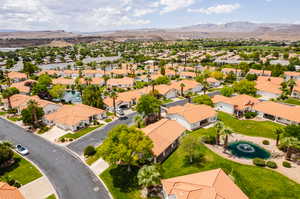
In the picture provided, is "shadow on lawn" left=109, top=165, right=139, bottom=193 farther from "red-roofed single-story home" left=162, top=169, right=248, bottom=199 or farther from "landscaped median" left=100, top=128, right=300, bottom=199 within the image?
"red-roofed single-story home" left=162, top=169, right=248, bottom=199

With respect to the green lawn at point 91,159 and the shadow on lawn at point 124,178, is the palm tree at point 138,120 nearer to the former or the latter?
the green lawn at point 91,159

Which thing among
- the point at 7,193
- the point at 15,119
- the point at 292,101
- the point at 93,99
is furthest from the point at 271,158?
the point at 15,119

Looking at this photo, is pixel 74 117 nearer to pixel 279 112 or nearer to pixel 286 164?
pixel 286 164

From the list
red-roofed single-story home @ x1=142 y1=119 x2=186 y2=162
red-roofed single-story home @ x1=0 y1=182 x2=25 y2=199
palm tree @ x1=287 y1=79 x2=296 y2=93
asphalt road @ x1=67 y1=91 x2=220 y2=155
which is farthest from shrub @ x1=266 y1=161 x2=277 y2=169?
palm tree @ x1=287 y1=79 x2=296 y2=93

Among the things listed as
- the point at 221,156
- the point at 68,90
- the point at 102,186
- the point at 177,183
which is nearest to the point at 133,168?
the point at 102,186

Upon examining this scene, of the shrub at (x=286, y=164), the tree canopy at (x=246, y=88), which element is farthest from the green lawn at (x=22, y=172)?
the tree canopy at (x=246, y=88)

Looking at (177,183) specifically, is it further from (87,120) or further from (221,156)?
(87,120)
